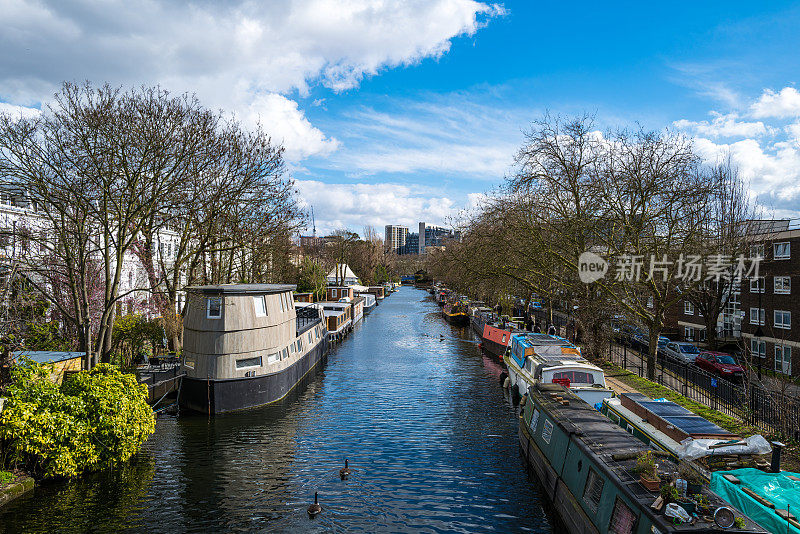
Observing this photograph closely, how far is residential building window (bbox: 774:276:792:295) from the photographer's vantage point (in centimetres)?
3682

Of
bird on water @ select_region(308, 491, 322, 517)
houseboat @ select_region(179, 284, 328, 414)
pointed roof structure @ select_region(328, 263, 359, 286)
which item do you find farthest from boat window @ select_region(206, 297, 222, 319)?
pointed roof structure @ select_region(328, 263, 359, 286)

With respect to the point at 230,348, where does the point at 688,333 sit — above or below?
below

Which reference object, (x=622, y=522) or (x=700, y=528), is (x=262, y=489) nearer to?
(x=622, y=522)

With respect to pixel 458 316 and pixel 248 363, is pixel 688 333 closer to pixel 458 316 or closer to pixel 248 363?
pixel 458 316

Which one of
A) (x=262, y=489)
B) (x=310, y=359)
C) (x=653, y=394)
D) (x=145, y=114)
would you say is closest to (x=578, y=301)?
(x=653, y=394)

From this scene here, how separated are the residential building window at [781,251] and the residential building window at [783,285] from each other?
5.11ft

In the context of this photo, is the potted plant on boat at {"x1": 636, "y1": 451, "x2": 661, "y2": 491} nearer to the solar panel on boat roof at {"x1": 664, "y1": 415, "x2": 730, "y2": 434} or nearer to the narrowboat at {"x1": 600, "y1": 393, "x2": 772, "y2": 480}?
the narrowboat at {"x1": 600, "y1": 393, "x2": 772, "y2": 480}

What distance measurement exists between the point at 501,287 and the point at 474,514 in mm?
33949

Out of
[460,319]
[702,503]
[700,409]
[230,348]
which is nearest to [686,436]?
[702,503]

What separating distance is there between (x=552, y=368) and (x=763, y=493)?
12864mm

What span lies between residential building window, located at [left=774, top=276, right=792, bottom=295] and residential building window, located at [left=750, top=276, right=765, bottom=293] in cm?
127

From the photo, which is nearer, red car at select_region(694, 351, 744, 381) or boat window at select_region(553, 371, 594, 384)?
boat window at select_region(553, 371, 594, 384)

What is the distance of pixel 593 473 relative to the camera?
1233 cm

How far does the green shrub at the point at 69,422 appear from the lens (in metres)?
14.9
